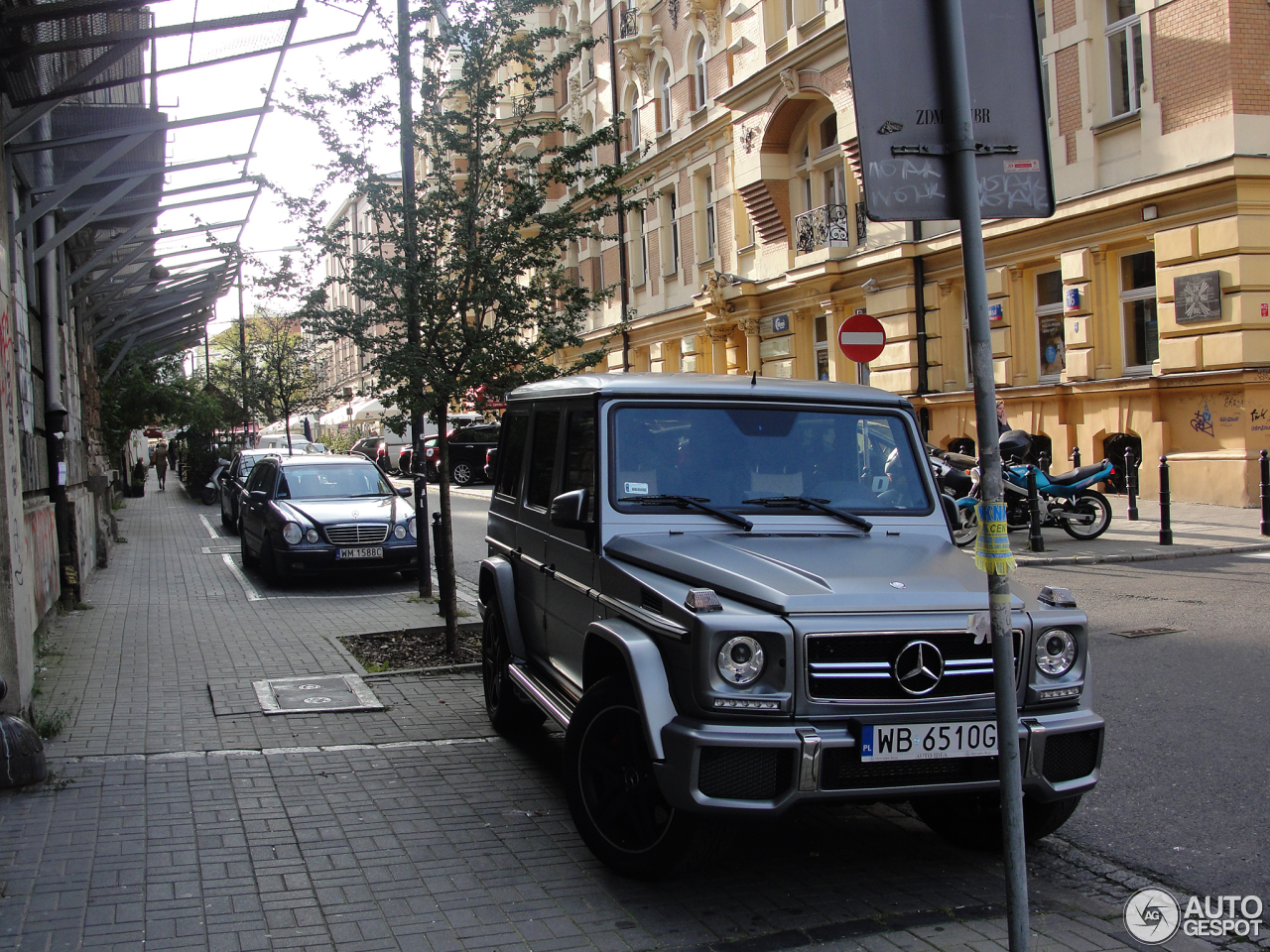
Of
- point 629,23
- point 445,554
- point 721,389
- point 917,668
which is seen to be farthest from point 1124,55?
point 629,23

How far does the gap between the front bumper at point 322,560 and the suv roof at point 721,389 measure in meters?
8.41

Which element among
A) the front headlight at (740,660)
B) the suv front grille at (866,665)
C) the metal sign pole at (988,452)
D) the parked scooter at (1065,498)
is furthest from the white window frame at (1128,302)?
the metal sign pole at (988,452)

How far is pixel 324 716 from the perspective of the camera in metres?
7.22

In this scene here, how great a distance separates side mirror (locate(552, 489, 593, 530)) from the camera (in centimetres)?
499

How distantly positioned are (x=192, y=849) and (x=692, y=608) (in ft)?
8.02

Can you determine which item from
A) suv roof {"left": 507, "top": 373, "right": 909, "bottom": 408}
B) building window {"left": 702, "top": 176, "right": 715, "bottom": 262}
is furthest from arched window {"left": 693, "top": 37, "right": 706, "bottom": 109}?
suv roof {"left": 507, "top": 373, "right": 909, "bottom": 408}

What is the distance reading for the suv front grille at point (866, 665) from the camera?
3.96 meters

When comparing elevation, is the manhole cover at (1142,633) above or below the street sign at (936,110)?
below

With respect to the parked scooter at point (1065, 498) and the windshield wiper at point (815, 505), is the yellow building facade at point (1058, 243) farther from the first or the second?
the windshield wiper at point (815, 505)

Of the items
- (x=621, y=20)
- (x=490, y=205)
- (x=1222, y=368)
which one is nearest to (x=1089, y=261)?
(x=1222, y=368)

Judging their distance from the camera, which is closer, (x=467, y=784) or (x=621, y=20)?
(x=467, y=784)

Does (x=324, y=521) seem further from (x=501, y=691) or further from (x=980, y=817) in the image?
(x=980, y=817)

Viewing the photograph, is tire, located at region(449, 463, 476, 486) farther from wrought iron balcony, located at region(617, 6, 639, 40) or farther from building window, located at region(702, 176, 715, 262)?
wrought iron balcony, located at region(617, 6, 639, 40)

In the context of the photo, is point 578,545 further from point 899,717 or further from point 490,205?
point 490,205
